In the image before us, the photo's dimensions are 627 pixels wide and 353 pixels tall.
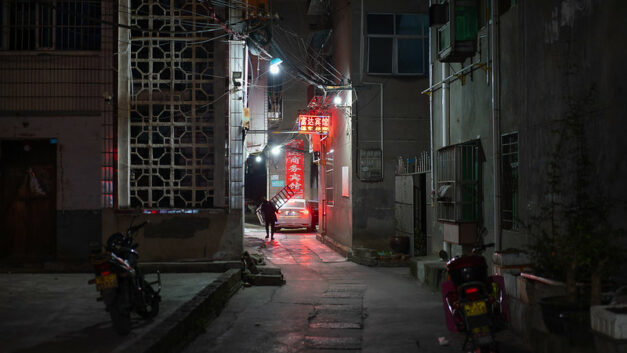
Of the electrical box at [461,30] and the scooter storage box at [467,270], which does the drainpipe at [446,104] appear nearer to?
the electrical box at [461,30]

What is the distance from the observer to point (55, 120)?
12938 mm

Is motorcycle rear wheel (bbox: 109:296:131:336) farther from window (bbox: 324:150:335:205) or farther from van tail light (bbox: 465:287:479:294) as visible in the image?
window (bbox: 324:150:335:205)

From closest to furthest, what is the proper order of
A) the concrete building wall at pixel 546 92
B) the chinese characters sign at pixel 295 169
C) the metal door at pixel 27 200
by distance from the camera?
1. the concrete building wall at pixel 546 92
2. the metal door at pixel 27 200
3. the chinese characters sign at pixel 295 169

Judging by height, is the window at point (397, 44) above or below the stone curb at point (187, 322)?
above

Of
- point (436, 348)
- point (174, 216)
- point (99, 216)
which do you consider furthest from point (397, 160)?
point (436, 348)

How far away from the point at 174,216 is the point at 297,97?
2617cm

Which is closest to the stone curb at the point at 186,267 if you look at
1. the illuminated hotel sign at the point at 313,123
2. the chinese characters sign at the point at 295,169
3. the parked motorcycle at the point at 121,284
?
the parked motorcycle at the point at 121,284

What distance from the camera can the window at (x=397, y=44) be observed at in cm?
1891

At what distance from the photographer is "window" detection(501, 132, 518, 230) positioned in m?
10.1

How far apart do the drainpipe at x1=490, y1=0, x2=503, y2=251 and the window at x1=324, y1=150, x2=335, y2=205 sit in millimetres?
12764

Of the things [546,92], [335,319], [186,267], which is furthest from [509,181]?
[186,267]

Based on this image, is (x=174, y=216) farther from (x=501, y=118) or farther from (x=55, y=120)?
(x=501, y=118)

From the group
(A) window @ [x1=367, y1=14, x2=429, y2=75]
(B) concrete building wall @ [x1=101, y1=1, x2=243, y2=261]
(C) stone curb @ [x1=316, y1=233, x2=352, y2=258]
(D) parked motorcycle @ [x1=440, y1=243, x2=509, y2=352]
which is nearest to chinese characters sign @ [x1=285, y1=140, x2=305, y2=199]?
(C) stone curb @ [x1=316, y1=233, x2=352, y2=258]

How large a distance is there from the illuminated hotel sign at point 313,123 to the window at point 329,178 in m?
1.23
